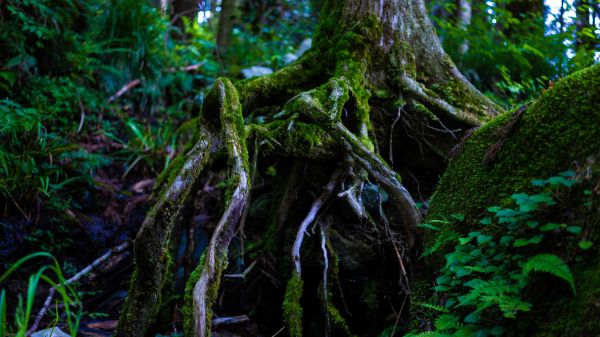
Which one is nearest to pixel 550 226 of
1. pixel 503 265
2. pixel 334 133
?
pixel 503 265

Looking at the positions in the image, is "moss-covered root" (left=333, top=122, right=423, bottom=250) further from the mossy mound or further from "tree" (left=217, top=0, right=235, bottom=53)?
"tree" (left=217, top=0, right=235, bottom=53)

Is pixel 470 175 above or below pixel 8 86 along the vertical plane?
below

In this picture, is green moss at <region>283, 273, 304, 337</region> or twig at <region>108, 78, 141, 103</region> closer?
green moss at <region>283, 273, 304, 337</region>

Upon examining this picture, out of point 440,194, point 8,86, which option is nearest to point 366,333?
point 440,194

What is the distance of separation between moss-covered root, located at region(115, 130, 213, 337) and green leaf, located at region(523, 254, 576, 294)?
198 cm

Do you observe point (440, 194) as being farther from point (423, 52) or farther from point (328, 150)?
point (423, 52)

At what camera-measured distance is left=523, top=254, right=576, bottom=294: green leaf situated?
1581mm

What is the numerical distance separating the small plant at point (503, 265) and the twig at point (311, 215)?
3.96ft

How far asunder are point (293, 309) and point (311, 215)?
749 mm

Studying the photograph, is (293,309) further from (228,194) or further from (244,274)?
(228,194)

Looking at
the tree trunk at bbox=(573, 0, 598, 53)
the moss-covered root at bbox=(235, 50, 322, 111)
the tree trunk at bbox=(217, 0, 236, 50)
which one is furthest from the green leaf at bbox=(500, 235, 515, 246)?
the tree trunk at bbox=(217, 0, 236, 50)

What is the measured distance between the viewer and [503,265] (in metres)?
1.96

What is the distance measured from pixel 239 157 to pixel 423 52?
2.40 meters

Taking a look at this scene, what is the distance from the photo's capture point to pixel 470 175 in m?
2.77
